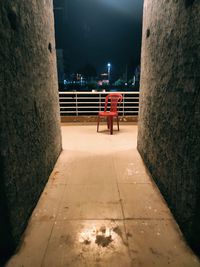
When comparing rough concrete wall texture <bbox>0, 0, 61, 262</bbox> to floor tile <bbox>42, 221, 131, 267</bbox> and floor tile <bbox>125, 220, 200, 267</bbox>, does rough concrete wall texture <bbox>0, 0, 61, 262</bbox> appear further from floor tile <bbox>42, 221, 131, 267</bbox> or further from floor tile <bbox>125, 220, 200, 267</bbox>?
floor tile <bbox>125, 220, 200, 267</bbox>

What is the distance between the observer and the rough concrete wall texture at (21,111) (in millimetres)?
1469

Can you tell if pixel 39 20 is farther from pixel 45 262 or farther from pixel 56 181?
A: pixel 45 262

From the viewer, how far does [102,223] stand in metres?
1.90

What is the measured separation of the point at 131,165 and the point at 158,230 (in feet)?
4.75

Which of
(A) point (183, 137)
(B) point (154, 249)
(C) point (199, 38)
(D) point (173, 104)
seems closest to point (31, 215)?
(B) point (154, 249)

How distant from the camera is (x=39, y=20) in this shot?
2.39m

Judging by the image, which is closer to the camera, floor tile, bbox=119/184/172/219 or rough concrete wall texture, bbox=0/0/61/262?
rough concrete wall texture, bbox=0/0/61/262

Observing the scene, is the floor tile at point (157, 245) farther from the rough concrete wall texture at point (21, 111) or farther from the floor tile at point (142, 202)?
the rough concrete wall texture at point (21, 111)

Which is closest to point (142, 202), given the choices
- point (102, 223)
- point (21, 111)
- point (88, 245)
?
point (102, 223)

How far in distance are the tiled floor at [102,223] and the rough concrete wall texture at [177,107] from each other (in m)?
0.20

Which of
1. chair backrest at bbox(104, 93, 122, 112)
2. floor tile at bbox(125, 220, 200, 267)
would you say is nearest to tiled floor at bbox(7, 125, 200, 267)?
floor tile at bbox(125, 220, 200, 267)

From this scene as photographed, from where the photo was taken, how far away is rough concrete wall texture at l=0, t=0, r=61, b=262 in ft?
4.82

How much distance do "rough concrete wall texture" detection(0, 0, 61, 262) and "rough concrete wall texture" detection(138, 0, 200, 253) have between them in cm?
141

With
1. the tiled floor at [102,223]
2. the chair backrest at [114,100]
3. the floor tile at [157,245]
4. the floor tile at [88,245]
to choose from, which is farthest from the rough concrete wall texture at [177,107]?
the chair backrest at [114,100]
